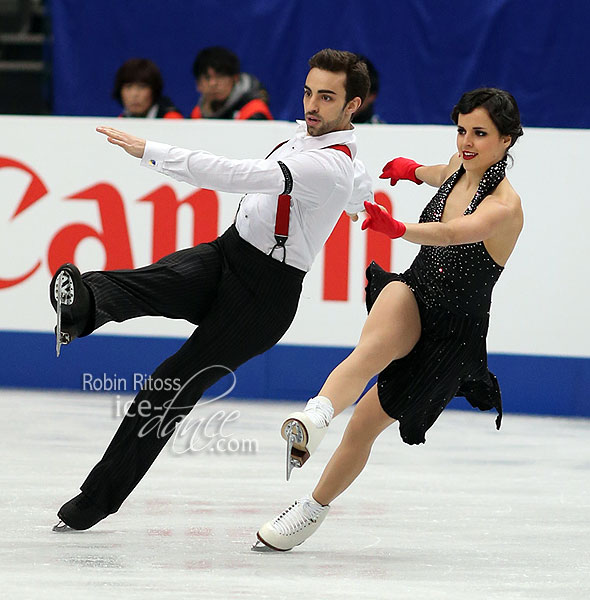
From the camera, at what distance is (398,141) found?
236 inches

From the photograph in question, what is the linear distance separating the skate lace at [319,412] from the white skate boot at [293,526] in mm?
430

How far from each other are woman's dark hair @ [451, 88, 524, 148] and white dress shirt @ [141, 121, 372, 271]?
38cm

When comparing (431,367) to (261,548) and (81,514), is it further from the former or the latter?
(81,514)

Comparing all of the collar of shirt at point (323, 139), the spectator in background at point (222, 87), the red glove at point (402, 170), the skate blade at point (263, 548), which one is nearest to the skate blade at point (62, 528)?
the skate blade at point (263, 548)

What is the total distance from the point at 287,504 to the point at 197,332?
0.80m

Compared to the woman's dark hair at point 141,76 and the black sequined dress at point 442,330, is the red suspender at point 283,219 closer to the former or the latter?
the black sequined dress at point 442,330

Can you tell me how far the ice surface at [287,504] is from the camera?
3.00 m

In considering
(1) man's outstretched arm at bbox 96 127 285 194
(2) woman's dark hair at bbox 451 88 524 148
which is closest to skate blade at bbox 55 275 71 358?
(1) man's outstretched arm at bbox 96 127 285 194


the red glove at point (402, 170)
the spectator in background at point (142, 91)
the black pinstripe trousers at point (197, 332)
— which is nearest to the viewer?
the black pinstripe trousers at point (197, 332)

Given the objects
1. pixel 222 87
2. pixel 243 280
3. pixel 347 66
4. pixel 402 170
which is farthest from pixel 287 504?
pixel 222 87

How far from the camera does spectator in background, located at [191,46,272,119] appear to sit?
6.38 metres

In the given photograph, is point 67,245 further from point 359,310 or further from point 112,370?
point 359,310

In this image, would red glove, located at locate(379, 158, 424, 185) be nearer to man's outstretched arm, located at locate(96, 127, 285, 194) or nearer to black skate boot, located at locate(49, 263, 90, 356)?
Result: man's outstretched arm, located at locate(96, 127, 285, 194)

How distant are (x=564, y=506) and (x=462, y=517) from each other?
1.39ft
